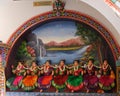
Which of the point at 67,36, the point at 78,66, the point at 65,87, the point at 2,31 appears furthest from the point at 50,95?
the point at 2,31

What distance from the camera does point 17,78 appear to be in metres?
6.61

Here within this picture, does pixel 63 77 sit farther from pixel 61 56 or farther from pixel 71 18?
pixel 71 18

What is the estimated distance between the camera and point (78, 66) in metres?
6.37

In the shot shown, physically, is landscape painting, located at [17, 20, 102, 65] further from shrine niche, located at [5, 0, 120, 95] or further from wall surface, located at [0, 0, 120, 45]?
wall surface, located at [0, 0, 120, 45]

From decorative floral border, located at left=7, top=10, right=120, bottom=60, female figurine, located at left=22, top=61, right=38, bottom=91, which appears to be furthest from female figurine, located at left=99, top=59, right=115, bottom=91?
female figurine, located at left=22, top=61, right=38, bottom=91

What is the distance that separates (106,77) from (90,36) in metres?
0.96

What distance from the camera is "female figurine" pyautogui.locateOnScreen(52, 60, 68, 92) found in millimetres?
6266

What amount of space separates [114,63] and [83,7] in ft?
4.39

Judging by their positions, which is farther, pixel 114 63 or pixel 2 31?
pixel 2 31

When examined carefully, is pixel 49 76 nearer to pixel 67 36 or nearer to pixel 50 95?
pixel 50 95

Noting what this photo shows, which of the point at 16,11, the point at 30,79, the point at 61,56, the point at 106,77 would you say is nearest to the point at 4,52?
the point at 30,79

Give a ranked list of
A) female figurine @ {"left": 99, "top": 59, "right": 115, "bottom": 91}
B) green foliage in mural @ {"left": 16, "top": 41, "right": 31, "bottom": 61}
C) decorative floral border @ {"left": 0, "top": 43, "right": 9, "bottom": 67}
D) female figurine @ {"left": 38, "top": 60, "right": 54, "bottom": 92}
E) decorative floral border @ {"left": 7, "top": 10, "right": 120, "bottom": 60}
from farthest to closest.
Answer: green foliage in mural @ {"left": 16, "top": 41, "right": 31, "bottom": 61} → decorative floral border @ {"left": 0, "top": 43, "right": 9, "bottom": 67} → female figurine @ {"left": 38, "top": 60, "right": 54, "bottom": 92} → decorative floral border @ {"left": 7, "top": 10, "right": 120, "bottom": 60} → female figurine @ {"left": 99, "top": 59, "right": 115, "bottom": 91}

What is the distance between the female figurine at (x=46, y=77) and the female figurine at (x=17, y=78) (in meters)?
0.46

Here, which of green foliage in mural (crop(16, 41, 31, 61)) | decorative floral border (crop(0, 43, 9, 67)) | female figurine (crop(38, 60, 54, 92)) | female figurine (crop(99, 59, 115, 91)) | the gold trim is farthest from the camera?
green foliage in mural (crop(16, 41, 31, 61))
